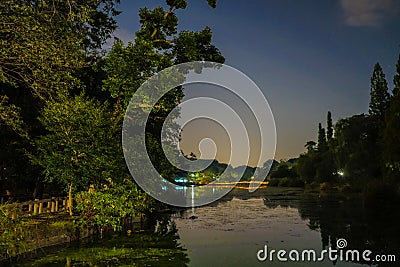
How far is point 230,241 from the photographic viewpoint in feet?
76.3

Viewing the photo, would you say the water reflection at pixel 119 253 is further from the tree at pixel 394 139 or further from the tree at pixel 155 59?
the tree at pixel 394 139

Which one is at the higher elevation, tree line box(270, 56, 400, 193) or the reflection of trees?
tree line box(270, 56, 400, 193)

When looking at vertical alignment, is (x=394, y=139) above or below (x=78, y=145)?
above

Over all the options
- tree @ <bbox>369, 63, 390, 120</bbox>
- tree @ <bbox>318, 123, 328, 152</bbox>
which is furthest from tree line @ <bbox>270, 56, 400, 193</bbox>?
tree @ <bbox>318, 123, 328, 152</bbox>

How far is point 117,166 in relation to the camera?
78.9 ft

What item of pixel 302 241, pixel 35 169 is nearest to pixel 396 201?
pixel 302 241

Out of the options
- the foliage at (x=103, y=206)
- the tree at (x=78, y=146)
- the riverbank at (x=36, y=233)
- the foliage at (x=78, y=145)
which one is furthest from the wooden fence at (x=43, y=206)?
the foliage at (x=78, y=145)

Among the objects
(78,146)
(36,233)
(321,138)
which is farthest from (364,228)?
(321,138)

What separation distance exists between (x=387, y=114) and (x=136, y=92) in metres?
30.2

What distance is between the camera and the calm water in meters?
17.5

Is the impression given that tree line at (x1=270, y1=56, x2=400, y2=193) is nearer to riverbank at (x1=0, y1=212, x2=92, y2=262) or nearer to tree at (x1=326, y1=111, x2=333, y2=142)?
riverbank at (x1=0, y1=212, x2=92, y2=262)

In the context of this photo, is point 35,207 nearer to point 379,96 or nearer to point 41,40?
point 41,40

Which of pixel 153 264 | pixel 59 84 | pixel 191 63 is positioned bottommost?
pixel 153 264

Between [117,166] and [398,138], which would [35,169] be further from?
[398,138]
